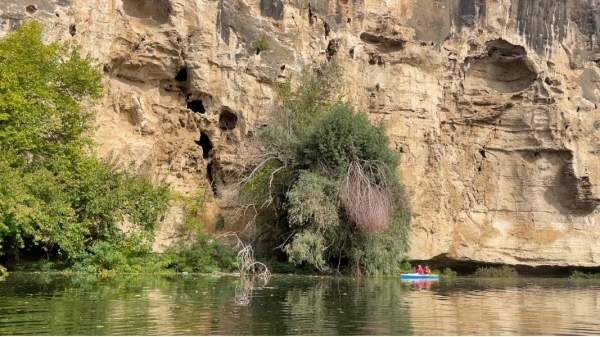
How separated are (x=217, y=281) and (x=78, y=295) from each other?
252 inches

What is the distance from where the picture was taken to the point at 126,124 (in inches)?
1075

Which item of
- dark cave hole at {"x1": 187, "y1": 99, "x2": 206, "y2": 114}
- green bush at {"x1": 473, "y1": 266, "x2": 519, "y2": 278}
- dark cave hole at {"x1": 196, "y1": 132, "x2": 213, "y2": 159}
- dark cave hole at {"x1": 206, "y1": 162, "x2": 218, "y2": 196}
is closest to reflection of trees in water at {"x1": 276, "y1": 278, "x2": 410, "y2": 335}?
dark cave hole at {"x1": 206, "y1": 162, "x2": 218, "y2": 196}

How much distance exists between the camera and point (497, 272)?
32156 mm

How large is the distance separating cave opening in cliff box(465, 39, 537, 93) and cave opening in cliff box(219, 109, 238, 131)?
12680mm

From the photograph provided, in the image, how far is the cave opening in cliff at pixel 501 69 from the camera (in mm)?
34562

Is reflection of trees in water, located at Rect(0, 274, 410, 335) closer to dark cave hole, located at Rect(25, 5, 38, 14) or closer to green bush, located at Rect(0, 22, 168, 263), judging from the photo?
green bush, located at Rect(0, 22, 168, 263)

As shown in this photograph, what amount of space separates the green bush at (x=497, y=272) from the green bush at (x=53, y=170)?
1622cm

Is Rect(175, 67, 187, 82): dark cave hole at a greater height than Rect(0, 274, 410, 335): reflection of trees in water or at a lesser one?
greater

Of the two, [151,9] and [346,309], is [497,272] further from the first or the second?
[346,309]

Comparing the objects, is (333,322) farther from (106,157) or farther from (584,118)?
(584,118)

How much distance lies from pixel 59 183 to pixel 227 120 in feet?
32.9

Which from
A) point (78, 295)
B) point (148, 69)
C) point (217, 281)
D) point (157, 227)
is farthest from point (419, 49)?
point (78, 295)

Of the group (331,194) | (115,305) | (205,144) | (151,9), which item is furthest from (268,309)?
(151,9)

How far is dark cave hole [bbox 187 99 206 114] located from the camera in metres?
29.2
